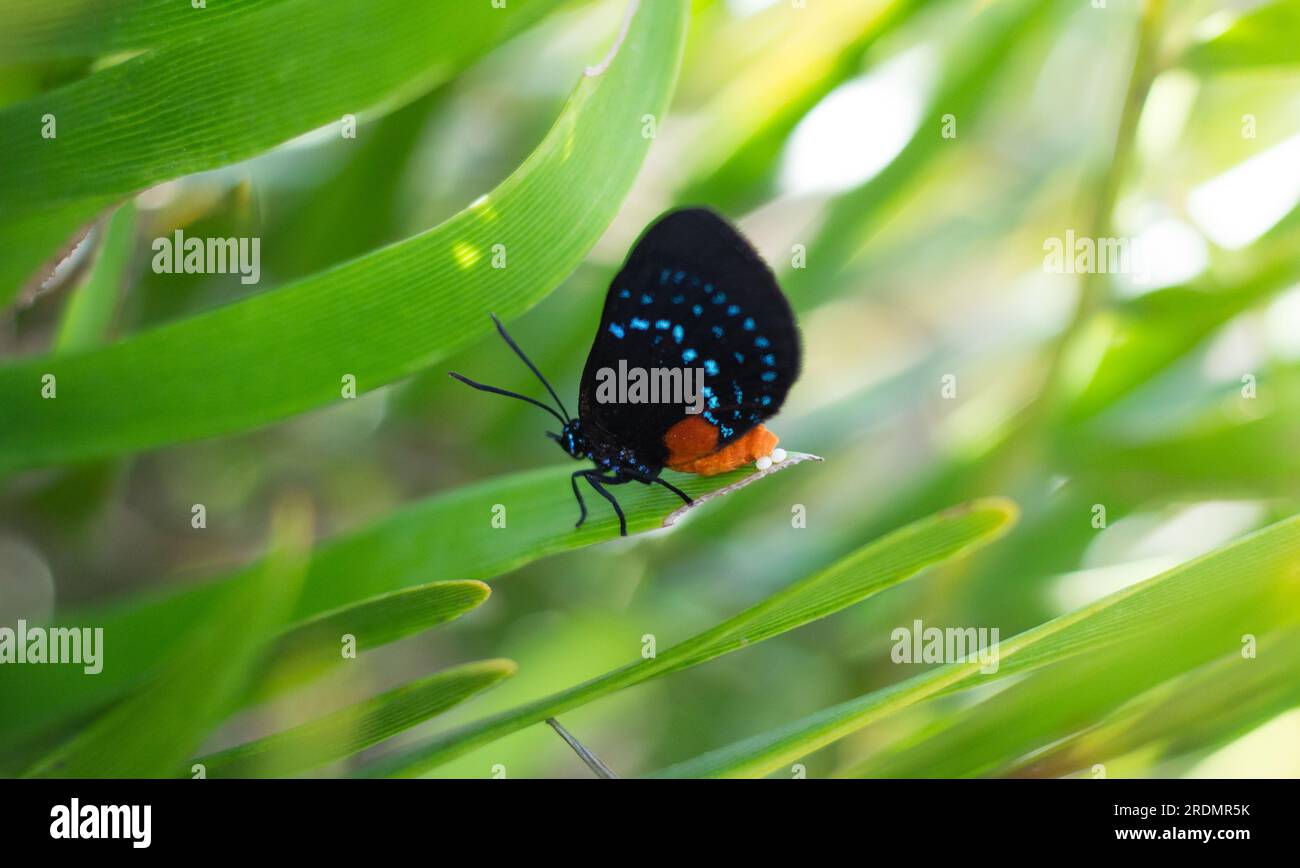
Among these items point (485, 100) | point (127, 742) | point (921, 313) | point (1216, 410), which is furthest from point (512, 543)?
point (921, 313)

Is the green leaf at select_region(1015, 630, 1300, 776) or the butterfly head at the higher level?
the butterfly head

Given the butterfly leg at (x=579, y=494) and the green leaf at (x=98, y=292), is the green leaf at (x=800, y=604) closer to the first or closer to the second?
the butterfly leg at (x=579, y=494)

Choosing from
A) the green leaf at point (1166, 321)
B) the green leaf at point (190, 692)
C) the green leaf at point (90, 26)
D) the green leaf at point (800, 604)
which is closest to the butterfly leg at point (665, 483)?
the green leaf at point (800, 604)

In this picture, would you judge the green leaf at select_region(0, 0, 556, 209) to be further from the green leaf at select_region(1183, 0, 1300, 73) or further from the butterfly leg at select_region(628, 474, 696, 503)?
the green leaf at select_region(1183, 0, 1300, 73)

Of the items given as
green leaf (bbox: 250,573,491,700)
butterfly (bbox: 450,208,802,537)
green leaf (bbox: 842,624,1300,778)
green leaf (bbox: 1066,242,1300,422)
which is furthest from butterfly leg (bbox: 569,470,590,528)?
green leaf (bbox: 1066,242,1300,422)

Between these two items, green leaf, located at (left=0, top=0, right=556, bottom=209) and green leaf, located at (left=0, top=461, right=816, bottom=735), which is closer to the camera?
green leaf, located at (left=0, top=0, right=556, bottom=209)
